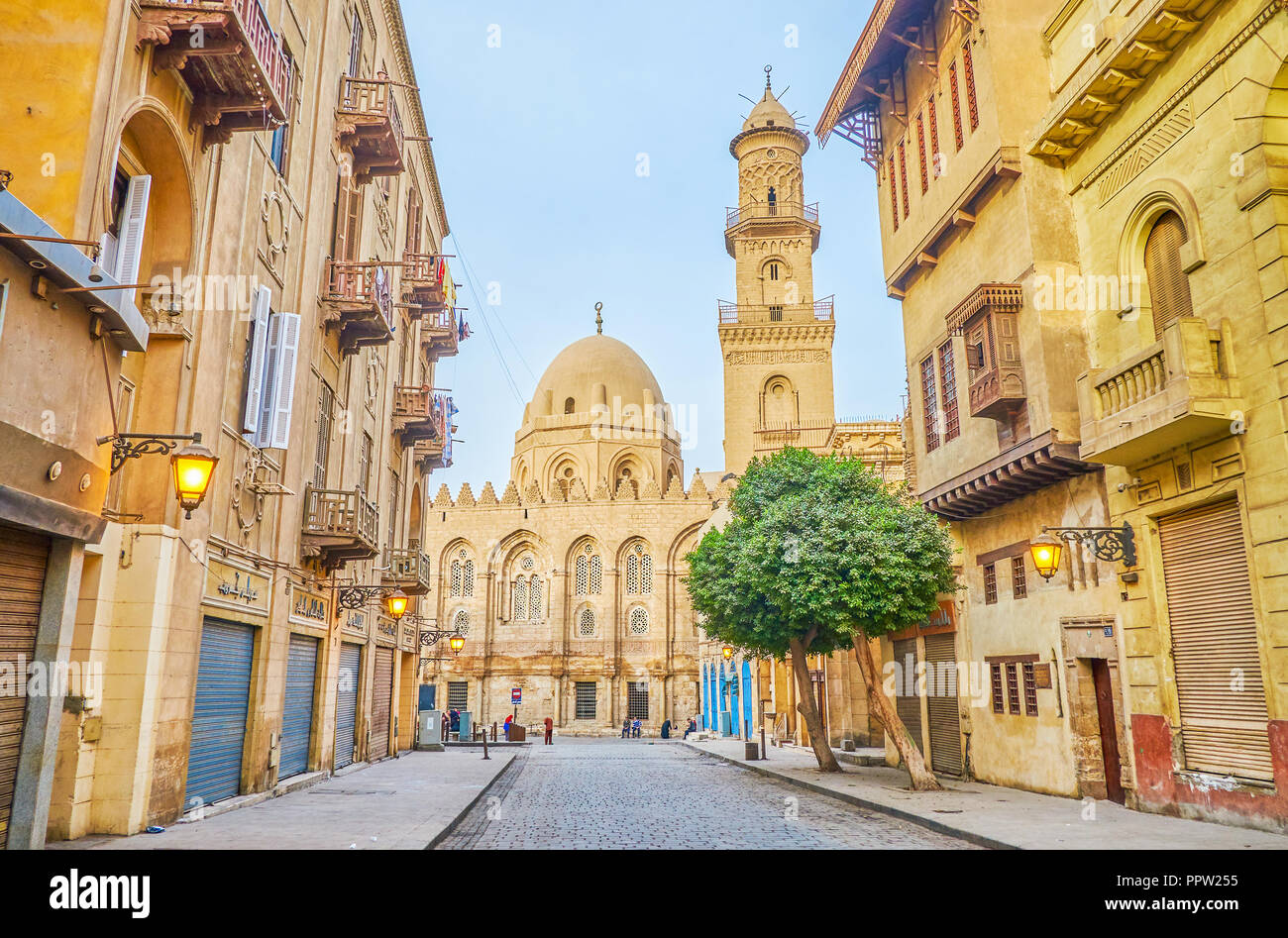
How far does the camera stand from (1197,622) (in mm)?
11359

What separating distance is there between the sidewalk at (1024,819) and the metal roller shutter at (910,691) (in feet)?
5.77

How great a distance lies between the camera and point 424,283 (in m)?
23.0

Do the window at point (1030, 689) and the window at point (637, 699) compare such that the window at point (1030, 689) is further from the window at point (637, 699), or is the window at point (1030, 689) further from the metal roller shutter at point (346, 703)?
the window at point (637, 699)

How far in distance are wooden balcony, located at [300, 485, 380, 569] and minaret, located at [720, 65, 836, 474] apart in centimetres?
3481

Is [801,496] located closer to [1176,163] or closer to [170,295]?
[1176,163]

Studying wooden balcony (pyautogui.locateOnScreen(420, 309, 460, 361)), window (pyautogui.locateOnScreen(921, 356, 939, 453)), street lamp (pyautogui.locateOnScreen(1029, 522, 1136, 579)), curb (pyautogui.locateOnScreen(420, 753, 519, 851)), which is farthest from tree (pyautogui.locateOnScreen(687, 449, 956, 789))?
wooden balcony (pyautogui.locateOnScreen(420, 309, 460, 361))

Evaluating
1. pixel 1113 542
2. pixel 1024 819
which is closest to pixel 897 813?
pixel 1024 819

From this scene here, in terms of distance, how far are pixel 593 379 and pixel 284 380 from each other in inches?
1832

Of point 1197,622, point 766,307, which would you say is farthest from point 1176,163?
point 766,307

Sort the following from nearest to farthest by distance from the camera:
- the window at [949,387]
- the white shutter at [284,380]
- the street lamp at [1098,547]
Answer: the street lamp at [1098,547] < the white shutter at [284,380] < the window at [949,387]

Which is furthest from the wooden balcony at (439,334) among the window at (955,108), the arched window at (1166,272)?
the arched window at (1166,272)

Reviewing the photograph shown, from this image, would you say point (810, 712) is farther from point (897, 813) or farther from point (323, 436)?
point (323, 436)

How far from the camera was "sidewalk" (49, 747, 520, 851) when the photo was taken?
897cm

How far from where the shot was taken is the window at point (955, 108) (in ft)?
55.4
